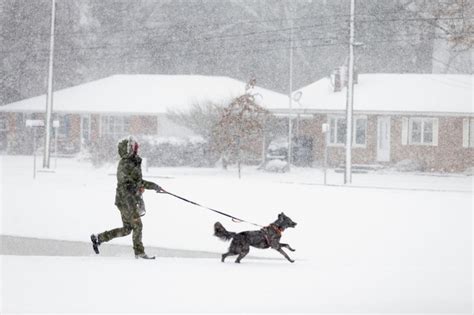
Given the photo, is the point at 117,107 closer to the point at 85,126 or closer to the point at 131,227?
the point at 85,126

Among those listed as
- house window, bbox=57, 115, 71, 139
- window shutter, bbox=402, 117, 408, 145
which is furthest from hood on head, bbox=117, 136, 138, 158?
house window, bbox=57, 115, 71, 139

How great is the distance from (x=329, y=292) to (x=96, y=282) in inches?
108

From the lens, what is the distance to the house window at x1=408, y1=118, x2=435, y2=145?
37.1 m

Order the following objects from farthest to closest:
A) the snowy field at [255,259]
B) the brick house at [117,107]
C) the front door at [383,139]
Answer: the brick house at [117,107] → the front door at [383,139] → the snowy field at [255,259]

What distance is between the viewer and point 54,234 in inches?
525

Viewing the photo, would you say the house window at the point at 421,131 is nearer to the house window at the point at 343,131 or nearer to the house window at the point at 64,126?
the house window at the point at 343,131

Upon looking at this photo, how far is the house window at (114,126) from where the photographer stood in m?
42.3

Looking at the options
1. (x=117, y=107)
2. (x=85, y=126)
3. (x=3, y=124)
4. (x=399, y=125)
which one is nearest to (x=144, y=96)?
(x=117, y=107)

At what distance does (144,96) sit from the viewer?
44.4m

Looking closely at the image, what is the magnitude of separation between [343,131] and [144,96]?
13.4 metres

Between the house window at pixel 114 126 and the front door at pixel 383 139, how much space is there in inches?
593

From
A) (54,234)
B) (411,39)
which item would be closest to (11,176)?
(54,234)

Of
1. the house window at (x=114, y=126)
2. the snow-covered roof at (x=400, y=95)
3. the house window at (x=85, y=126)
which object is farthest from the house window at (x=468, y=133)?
the house window at (x=85, y=126)

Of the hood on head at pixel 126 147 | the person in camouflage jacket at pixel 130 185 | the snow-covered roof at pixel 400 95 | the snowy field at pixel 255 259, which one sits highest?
the snow-covered roof at pixel 400 95
